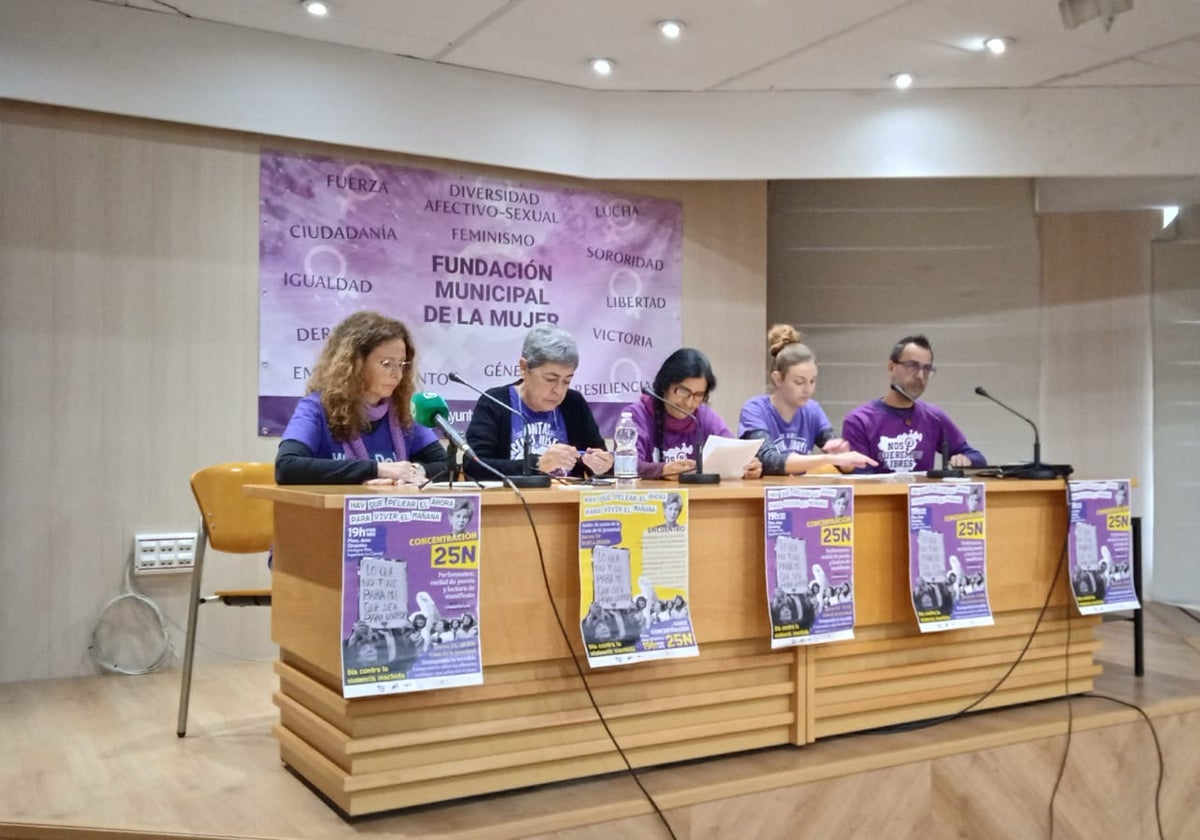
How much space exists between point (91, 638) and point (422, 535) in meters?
2.33

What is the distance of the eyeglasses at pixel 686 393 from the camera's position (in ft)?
10.7

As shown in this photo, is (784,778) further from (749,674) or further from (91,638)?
(91,638)

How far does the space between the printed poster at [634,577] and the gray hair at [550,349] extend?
Result: 818mm

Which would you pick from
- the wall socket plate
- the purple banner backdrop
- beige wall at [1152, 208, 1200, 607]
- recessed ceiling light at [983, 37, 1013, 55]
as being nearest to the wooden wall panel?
beige wall at [1152, 208, 1200, 607]

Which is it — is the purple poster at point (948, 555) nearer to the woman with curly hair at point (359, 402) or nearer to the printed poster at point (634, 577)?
the printed poster at point (634, 577)

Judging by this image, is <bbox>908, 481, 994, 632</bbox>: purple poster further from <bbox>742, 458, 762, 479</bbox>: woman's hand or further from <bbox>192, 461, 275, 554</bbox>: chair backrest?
<bbox>192, 461, 275, 554</bbox>: chair backrest

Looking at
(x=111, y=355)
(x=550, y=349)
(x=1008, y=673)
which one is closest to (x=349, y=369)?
(x=550, y=349)

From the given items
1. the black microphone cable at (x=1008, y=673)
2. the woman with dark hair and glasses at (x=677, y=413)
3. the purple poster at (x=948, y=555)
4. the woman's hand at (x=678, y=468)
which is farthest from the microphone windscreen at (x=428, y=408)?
the black microphone cable at (x=1008, y=673)

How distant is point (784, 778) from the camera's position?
2381 millimetres

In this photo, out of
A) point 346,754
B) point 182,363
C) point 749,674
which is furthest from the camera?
point 182,363

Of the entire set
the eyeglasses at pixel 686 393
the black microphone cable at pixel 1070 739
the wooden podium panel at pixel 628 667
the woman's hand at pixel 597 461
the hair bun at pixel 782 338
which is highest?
the hair bun at pixel 782 338

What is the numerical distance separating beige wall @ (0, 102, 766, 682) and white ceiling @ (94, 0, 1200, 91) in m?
0.56

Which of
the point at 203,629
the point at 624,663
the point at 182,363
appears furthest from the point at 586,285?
the point at 624,663

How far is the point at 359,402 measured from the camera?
2.79 meters
